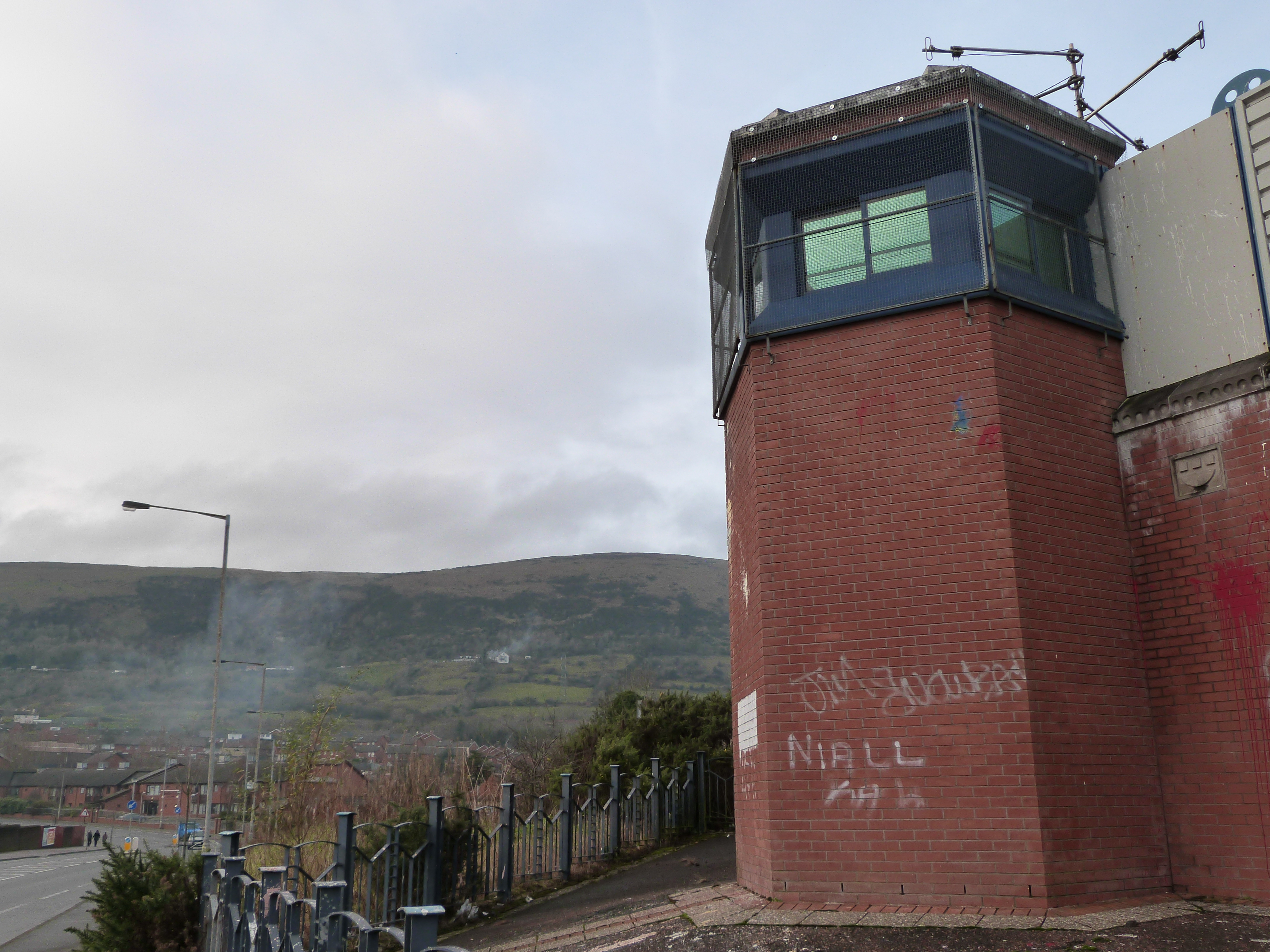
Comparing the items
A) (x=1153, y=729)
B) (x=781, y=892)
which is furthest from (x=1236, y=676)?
(x=781, y=892)

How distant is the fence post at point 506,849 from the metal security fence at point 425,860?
Answer: 0.05 feet

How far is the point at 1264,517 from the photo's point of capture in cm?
769

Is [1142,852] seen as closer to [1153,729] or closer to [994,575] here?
[1153,729]

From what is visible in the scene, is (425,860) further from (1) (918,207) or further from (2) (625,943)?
(1) (918,207)

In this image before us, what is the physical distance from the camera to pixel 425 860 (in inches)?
421

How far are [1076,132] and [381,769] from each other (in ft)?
64.0

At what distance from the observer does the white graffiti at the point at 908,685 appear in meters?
7.70

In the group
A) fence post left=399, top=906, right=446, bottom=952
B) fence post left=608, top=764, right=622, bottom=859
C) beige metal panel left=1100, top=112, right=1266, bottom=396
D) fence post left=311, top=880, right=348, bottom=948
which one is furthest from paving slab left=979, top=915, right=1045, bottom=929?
fence post left=608, top=764, right=622, bottom=859

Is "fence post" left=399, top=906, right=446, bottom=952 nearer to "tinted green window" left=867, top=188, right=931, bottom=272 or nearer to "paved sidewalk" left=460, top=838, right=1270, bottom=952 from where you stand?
"paved sidewalk" left=460, top=838, right=1270, bottom=952

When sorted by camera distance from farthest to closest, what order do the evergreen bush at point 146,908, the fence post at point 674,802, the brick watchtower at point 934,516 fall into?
the fence post at point 674,802
the evergreen bush at point 146,908
the brick watchtower at point 934,516

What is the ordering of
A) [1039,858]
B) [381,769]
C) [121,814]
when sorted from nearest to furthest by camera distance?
[1039,858] → [381,769] → [121,814]

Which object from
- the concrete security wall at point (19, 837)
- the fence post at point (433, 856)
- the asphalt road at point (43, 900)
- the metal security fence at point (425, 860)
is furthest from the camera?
the concrete security wall at point (19, 837)

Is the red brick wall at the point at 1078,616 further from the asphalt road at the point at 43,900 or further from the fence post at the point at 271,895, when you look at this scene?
the asphalt road at the point at 43,900

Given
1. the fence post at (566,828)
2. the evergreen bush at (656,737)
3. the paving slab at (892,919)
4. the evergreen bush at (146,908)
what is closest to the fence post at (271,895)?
the evergreen bush at (146,908)
